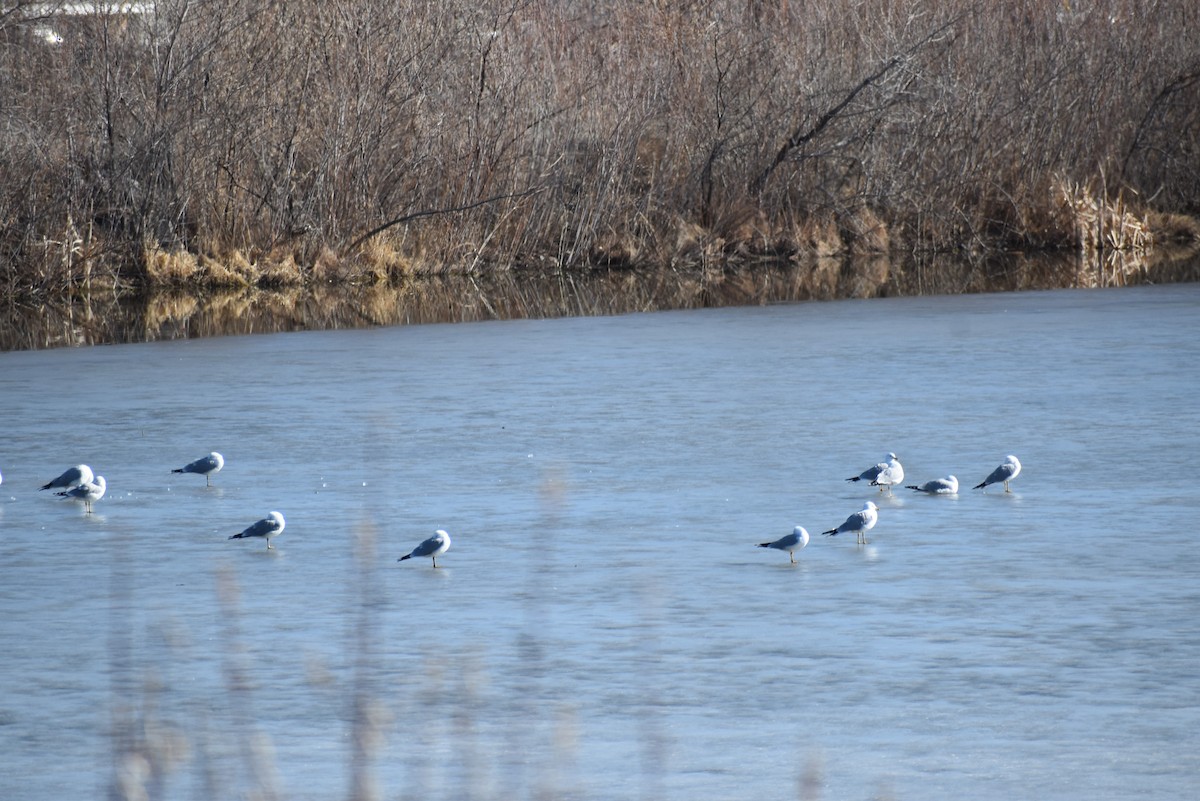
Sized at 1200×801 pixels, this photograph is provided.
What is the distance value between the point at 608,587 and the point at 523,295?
12.1 m

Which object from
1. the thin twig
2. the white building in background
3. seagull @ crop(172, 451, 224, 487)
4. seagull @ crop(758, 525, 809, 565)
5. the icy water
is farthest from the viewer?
the thin twig

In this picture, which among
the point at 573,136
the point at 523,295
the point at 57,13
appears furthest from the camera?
the point at 57,13

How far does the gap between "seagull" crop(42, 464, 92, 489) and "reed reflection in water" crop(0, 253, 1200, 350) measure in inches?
257

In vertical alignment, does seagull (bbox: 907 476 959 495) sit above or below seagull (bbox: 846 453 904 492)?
below

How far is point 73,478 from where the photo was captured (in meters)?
7.65

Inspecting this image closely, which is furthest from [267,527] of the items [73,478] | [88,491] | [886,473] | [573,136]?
[573,136]

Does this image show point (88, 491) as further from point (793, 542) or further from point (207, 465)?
point (793, 542)

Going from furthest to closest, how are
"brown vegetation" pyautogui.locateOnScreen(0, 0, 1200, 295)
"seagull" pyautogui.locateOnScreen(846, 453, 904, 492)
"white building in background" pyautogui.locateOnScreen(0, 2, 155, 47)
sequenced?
"brown vegetation" pyautogui.locateOnScreen(0, 0, 1200, 295), "white building in background" pyautogui.locateOnScreen(0, 2, 155, 47), "seagull" pyautogui.locateOnScreen(846, 453, 904, 492)

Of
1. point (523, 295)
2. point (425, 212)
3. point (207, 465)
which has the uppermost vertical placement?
point (425, 212)

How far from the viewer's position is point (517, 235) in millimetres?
20125

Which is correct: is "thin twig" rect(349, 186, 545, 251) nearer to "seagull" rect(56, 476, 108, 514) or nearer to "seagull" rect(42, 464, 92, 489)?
"seagull" rect(42, 464, 92, 489)

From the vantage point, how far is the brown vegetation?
18.8m

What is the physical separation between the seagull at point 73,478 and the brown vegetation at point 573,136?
10.4 meters

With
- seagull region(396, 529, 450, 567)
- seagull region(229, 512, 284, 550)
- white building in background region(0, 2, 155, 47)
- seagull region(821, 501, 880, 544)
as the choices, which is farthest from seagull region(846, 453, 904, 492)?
white building in background region(0, 2, 155, 47)
